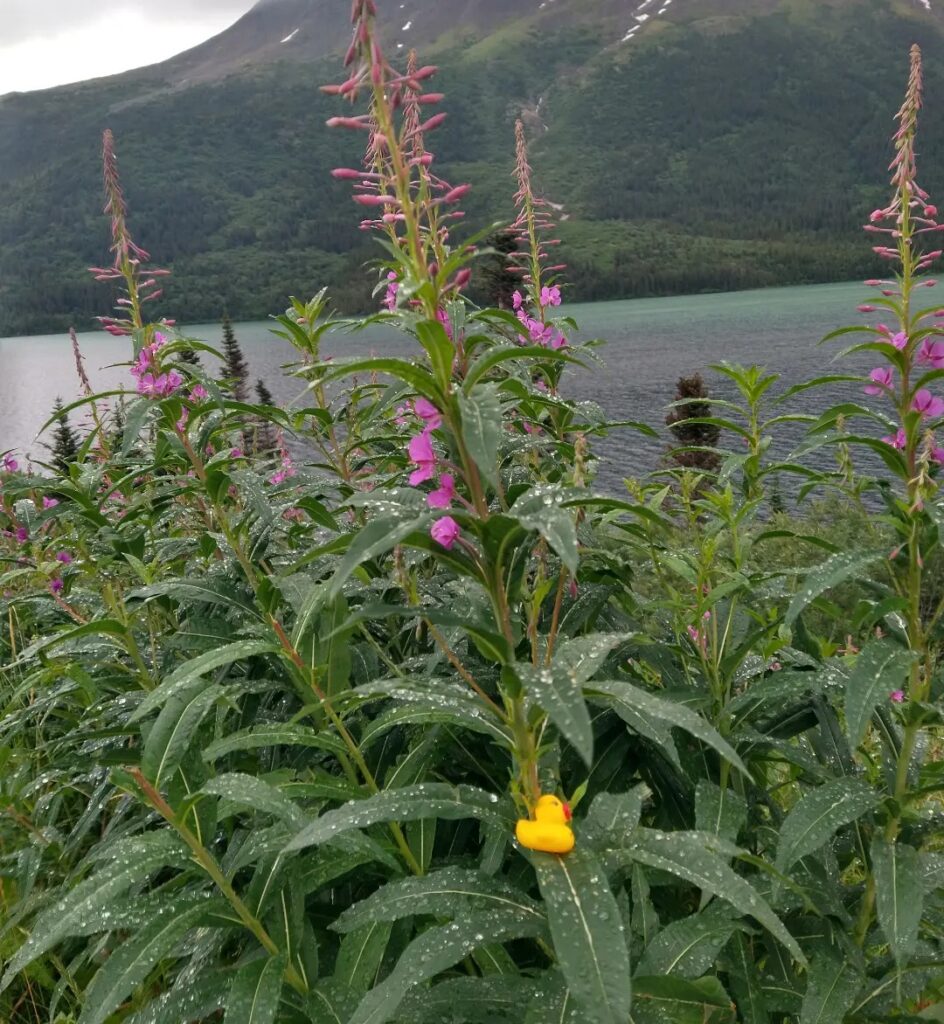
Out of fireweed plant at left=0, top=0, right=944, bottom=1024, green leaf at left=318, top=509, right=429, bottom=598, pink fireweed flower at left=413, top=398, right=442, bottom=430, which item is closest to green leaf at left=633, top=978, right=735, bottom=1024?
fireweed plant at left=0, top=0, right=944, bottom=1024

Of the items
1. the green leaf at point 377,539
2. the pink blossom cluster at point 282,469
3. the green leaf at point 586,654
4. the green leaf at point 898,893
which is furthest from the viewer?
the pink blossom cluster at point 282,469

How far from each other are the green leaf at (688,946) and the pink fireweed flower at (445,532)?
3.49 feet

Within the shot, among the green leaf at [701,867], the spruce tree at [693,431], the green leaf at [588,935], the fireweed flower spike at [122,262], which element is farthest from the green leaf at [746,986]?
the spruce tree at [693,431]

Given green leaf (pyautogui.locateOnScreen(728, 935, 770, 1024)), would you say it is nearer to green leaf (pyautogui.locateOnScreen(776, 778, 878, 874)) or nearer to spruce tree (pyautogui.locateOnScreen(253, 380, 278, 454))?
green leaf (pyautogui.locateOnScreen(776, 778, 878, 874))

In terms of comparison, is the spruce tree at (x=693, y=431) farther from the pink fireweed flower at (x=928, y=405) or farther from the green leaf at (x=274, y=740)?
the green leaf at (x=274, y=740)

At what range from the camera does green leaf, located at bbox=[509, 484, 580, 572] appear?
1.20 m

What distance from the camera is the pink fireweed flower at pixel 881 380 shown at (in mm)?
2309

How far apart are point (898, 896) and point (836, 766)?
53 centimetres

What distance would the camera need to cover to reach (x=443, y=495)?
1590 millimetres

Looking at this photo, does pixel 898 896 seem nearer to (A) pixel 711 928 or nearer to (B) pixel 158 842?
(A) pixel 711 928

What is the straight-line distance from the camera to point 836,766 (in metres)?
2.29

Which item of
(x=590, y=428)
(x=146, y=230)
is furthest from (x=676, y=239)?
(x=590, y=428)

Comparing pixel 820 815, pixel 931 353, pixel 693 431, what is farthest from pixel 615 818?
pixel 693 431

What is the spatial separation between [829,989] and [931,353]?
72.8 inches
